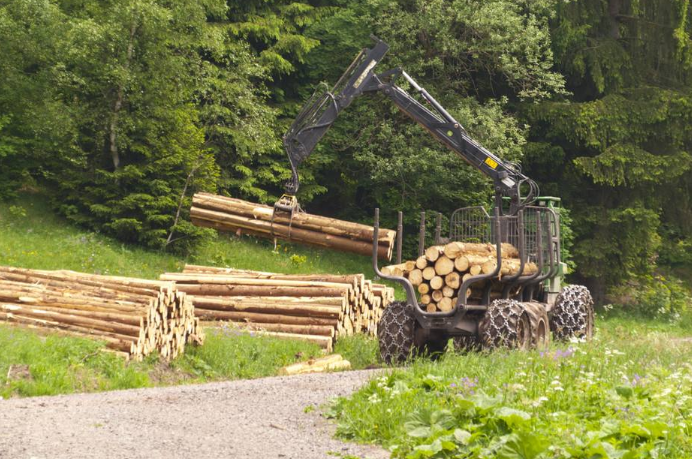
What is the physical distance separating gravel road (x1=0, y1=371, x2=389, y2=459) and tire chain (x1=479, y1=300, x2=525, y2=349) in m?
2.91

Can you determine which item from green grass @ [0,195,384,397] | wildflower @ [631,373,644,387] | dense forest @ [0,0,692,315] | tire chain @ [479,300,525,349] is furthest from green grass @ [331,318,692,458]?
dense forest @ [0,0,692,315]

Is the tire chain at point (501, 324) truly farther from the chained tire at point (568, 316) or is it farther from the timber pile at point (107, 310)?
the timber pile at point (107, 310)

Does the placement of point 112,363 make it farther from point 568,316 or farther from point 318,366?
point 568,316

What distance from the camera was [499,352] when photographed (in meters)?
10.6

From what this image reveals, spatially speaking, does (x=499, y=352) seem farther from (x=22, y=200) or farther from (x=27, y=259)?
(x=22, y=200)

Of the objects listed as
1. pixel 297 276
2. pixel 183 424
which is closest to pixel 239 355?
pixel 297 276

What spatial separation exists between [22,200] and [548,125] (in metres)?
16.9

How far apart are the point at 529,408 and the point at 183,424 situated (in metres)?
2.90

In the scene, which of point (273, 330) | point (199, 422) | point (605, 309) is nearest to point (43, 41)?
point (273, 330)

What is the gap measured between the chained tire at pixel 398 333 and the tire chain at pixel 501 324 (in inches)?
39.2

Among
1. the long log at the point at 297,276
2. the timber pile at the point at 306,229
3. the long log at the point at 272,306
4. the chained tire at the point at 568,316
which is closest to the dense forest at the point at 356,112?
the timber pile at the point at 306,229

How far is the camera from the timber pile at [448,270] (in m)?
12.5

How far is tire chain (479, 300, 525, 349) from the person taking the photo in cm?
1212

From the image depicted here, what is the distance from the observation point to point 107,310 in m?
12.8
